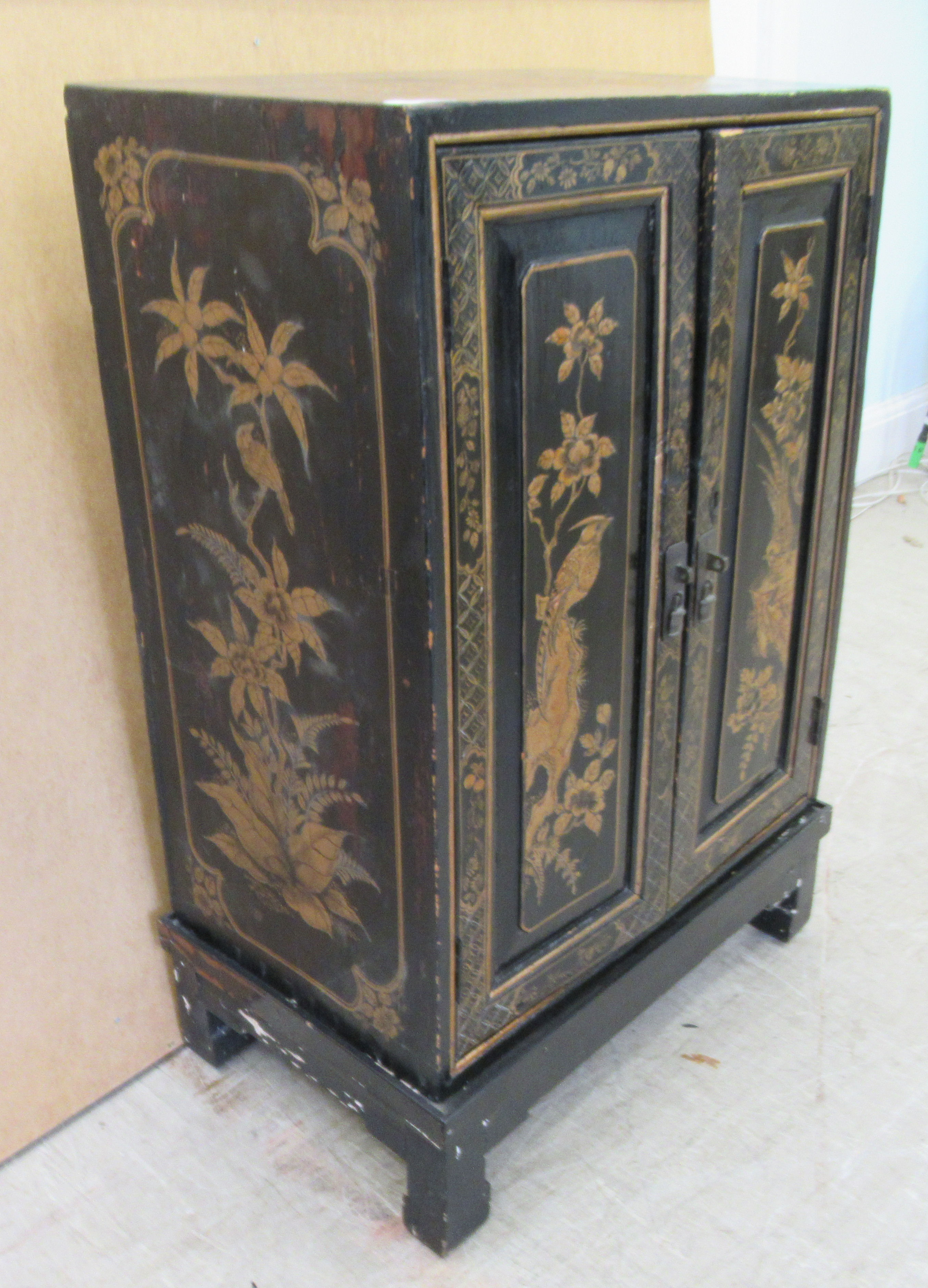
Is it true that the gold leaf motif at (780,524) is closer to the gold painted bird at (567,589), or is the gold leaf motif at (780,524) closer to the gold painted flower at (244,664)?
the gold painted bird at (567,589)

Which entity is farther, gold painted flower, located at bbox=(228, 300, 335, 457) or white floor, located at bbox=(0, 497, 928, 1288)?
white floor, located at bbox=(0, 497, 928, 1288)

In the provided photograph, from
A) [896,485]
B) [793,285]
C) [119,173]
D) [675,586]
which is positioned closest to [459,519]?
[675,586]

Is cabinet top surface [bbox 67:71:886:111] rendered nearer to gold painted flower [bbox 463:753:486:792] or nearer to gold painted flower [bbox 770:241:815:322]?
gold painted flower [bbox 770:241:815:322]

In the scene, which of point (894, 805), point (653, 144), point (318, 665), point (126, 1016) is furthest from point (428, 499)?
point (894, 805)

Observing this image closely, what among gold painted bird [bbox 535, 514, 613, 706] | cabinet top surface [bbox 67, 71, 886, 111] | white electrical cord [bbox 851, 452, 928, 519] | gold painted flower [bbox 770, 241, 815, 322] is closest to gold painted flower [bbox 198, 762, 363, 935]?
gold painted bird [bbox 535, 514, 613, 706]

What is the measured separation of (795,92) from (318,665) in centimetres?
82

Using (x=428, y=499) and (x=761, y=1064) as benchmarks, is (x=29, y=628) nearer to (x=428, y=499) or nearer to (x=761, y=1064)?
(x=428, y=499)

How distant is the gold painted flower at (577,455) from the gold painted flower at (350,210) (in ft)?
0.89

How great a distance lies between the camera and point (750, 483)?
1455 mm

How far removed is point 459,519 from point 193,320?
0.35m

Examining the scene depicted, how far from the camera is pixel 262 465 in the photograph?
116 cm

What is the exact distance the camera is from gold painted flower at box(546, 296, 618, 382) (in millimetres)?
1099

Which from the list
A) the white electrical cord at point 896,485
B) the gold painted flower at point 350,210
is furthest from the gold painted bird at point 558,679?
the white electrical cord at point 896,485

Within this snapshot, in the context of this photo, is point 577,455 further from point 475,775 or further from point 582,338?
point 475,775
